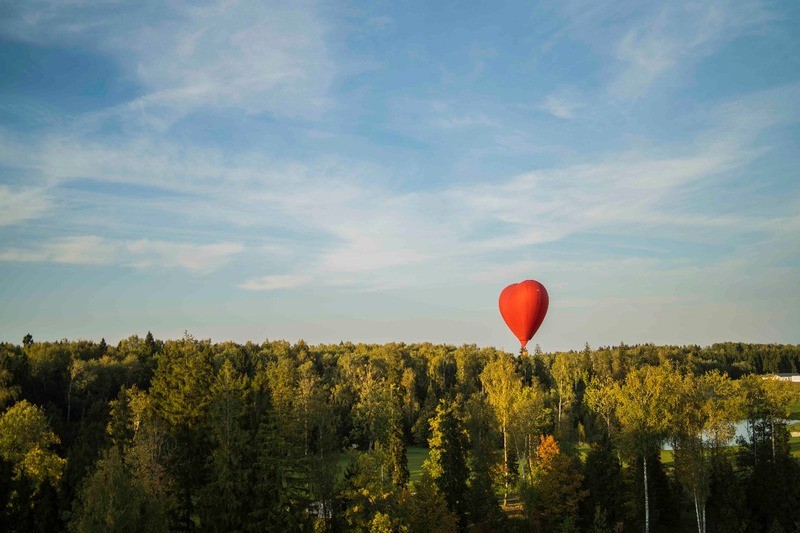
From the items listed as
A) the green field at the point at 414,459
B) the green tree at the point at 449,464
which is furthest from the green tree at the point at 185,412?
the green field at the point at 414,459

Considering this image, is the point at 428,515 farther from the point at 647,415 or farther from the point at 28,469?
the point at 28,469

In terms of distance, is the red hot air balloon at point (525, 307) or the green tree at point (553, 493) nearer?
the red hot air balloon at point (525, 307)

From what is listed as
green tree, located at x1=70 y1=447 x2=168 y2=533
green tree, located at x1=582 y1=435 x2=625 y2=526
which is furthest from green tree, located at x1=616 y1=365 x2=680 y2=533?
green tree, located at x1=70 y1=447 x2=168 y2=533

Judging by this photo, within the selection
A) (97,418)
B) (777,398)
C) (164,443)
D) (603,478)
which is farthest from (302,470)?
(97,418)

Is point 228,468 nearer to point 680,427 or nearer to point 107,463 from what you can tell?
point 107,463

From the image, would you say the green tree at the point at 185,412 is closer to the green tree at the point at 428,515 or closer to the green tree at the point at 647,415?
the green tree at the point at 428,515

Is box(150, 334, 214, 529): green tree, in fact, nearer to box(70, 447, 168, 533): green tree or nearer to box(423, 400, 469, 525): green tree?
box(70, 447, 168, 533): green tree

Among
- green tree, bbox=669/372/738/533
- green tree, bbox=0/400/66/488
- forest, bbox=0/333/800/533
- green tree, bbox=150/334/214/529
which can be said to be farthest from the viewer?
green tree, bbox=0/400/66/488

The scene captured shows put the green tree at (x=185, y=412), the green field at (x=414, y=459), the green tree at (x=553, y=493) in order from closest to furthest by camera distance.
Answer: the green tree at (x=185, y=412)
the green tree at (x=553, y=493)
the green field at (x=414, y=459)

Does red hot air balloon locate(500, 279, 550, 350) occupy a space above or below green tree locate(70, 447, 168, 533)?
above
